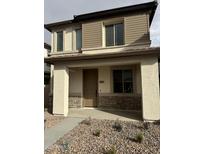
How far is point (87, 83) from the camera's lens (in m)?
10.2

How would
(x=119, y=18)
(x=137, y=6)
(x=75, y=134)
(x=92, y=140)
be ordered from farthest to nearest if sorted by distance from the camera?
(x=119, y=18) → (x=137, y=6) → (x=75, y=134) → (x=92, y=140)

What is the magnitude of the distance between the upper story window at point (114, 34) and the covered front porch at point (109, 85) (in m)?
1.68

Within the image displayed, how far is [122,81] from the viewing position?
9.38m

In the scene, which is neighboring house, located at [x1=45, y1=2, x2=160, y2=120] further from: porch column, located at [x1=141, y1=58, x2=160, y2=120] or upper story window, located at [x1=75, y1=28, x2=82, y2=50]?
porch column, located at [x1=141, y1=58, x2=160, y2=120]

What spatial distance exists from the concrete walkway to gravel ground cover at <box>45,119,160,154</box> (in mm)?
220

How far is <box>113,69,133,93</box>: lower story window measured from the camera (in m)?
9.23

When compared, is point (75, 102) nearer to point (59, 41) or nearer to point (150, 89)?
point (59, 41)

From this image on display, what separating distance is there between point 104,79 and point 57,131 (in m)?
5.01

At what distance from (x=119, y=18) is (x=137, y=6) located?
133cm

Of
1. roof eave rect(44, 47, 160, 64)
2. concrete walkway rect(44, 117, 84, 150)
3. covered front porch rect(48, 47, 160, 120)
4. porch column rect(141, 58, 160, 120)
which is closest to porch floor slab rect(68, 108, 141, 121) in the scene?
Result: covered front porch rect(48, 47, 160, 120)

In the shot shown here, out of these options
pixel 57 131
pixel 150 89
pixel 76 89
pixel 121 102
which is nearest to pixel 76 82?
pixel 76 89

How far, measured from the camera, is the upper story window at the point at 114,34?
9.52 m
